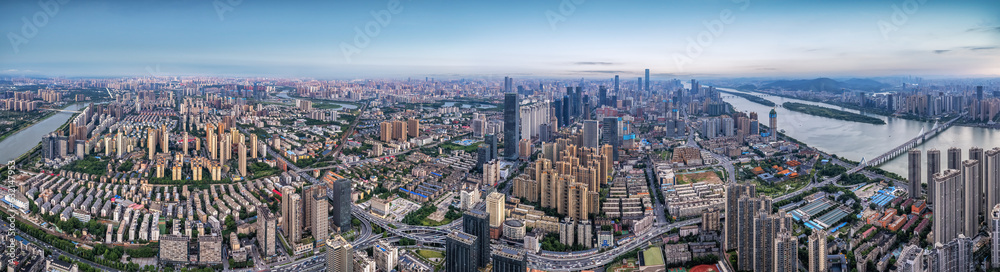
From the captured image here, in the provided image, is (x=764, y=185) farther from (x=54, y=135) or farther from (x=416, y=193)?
(x=54, y=135)

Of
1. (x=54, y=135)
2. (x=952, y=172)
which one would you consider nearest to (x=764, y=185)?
(x=952, y=172)

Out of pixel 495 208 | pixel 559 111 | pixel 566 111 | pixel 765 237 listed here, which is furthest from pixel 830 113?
pixel 495 208

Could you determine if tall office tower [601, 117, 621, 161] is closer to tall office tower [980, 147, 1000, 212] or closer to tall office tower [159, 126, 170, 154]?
tall office tower [980, 147, 1000, 212]

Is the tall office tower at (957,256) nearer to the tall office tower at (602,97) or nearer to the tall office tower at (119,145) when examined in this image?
the tall office tower at (119,145)

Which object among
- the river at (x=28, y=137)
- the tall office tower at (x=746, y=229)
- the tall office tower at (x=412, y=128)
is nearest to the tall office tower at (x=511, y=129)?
the tall office tower at (x=412, y=128)

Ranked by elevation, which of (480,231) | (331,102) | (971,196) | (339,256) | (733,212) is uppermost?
(331,102)

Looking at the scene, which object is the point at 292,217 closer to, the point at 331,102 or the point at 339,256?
the point at 339,256
